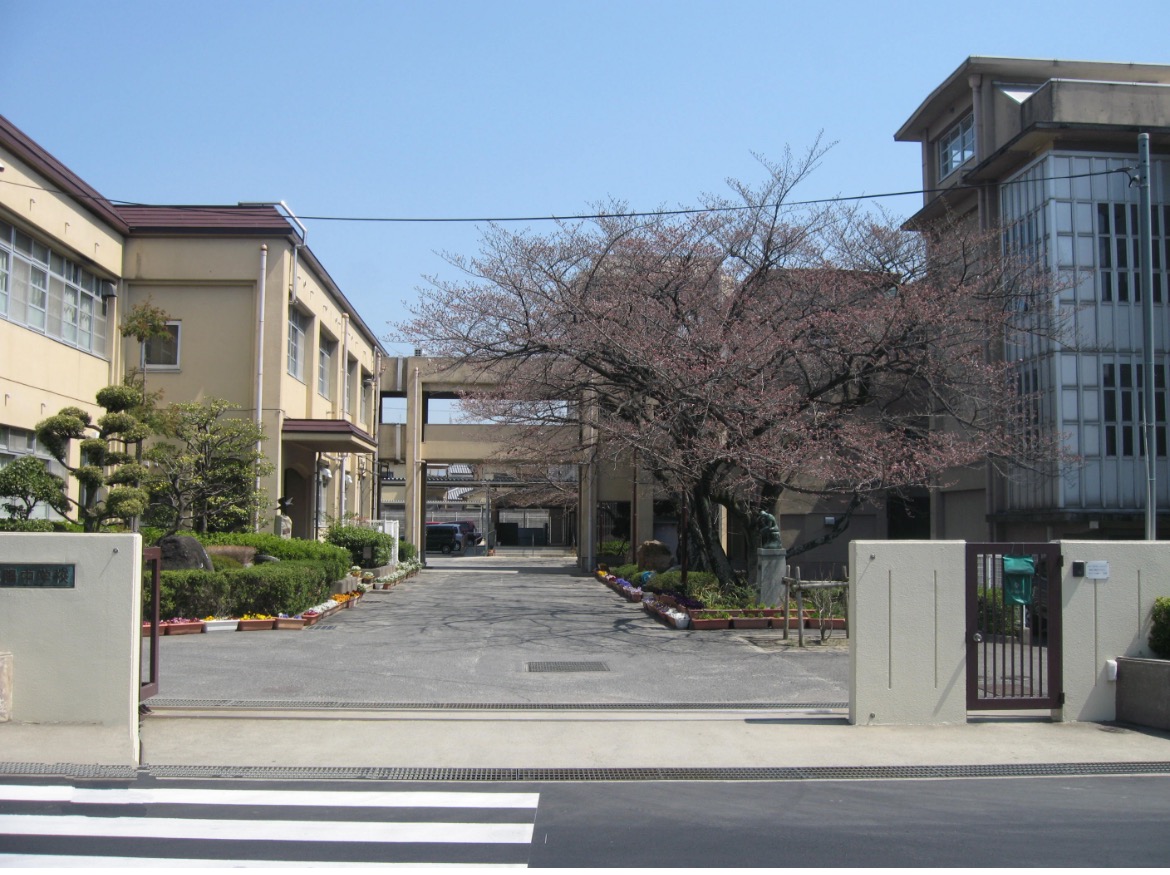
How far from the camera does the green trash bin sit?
9.75m

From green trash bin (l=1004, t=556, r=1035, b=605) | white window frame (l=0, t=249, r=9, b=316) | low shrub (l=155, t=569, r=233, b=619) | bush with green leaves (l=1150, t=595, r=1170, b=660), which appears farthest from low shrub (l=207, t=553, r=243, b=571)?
bush with green leaves (l=1150, t=595, r=1170, b=660)

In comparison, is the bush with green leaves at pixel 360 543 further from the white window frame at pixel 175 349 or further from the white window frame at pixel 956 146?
the white window frame at pixel 956 146

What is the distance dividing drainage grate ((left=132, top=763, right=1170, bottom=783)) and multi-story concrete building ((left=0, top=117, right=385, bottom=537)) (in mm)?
13583

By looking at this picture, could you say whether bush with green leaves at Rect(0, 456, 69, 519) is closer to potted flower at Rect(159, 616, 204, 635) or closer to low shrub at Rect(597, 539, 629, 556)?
potted flower at Rect(159, 616, 204, 635)

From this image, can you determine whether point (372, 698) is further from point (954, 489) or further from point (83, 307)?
point (954, 489)

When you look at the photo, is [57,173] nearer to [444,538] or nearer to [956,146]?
[956,146]

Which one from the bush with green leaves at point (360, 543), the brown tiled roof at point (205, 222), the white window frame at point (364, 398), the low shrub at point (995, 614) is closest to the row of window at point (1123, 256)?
the low shrub at point (995, 614)

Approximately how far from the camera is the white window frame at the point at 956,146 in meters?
27.2

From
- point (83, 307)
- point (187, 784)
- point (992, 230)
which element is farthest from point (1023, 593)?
point (83, 307)

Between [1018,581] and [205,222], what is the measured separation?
19.6 m

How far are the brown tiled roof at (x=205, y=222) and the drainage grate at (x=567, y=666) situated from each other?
46.7ft

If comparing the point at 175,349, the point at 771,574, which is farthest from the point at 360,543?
the point at 771,574

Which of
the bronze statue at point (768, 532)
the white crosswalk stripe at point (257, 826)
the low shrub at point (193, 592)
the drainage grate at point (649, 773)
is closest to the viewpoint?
the white crosswalk stripe at point (257, 826)

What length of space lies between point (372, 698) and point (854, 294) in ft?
38.6
